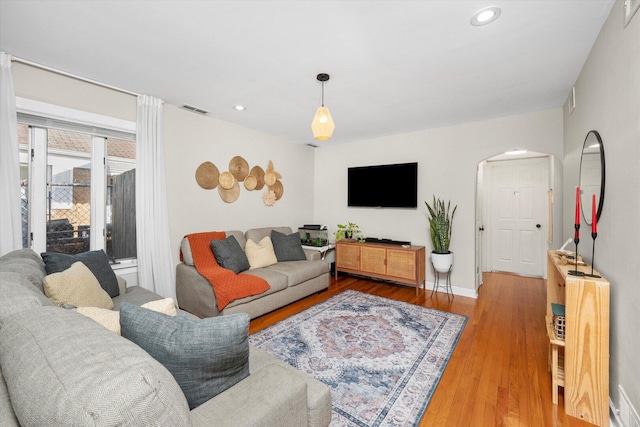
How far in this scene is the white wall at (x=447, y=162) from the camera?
11.7ft

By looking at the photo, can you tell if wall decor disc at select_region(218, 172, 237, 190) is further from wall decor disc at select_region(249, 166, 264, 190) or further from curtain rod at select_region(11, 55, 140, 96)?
curtain rod at select_region(11, 55, 140, 96)

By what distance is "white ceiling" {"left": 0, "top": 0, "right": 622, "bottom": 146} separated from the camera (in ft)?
5.67

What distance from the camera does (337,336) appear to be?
275 cm

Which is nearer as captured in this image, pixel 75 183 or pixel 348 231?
pixel 75 183

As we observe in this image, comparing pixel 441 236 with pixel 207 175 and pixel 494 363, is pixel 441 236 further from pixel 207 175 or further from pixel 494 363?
pixel 207 175

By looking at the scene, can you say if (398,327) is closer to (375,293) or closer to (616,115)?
(375,293)

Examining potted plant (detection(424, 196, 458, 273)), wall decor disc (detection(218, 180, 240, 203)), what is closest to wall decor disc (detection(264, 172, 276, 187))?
wall decor disc (detection(218, 180, 240, 203))

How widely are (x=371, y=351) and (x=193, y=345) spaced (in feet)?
6.36

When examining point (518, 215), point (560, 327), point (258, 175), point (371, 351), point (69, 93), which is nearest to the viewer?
point (560, 327)

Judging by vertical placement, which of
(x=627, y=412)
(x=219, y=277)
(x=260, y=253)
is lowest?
(x=627, y=412)

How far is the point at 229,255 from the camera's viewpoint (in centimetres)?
341

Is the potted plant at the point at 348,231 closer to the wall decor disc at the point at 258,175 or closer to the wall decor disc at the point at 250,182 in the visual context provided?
the wall decor disc at the point at 258,175

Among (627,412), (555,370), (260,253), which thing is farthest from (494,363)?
(260,253)

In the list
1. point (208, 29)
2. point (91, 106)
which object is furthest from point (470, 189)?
point (91, 106)
